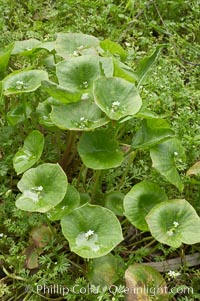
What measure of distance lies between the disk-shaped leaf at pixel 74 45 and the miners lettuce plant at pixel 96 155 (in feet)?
0.03

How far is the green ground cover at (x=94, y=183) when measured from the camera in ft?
4.50

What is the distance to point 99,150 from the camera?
4.88 feet

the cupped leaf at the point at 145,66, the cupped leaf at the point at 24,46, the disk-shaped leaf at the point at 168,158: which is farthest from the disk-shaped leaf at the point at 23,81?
the disk-shaped leaf at the point at 168,158

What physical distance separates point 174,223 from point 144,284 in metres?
0.21

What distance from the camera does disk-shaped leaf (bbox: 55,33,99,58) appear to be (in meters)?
1.73

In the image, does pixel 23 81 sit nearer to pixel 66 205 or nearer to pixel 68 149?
pixel 68 149

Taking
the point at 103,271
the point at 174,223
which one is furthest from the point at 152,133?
the point at 103,271

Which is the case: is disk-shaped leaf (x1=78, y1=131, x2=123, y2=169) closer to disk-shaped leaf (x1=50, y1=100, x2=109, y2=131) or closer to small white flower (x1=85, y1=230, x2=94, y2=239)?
disk-shaped leaf (x1=50, y1=100, x2=109, y2=131)

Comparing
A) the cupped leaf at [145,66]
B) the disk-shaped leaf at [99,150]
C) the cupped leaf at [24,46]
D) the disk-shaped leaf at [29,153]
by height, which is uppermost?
the cupped leaf at [145,66]

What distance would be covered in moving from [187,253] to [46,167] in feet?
1.99

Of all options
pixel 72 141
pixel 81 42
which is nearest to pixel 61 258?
pixel 72 141

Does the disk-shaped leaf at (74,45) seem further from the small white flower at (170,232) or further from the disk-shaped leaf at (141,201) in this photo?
the small white flower at (170,232)

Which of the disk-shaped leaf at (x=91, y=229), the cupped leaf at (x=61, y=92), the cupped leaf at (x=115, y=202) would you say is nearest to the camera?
the disk-shaped leaf at (x=91, y=229)

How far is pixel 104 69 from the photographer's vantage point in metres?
1.58
